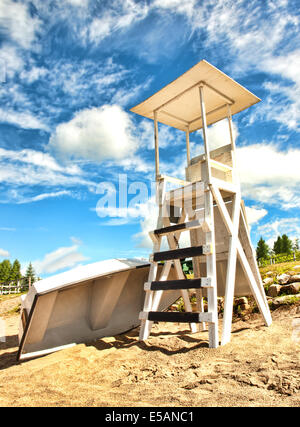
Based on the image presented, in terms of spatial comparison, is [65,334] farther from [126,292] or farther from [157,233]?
[157,233]

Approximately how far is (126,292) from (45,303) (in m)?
2.07

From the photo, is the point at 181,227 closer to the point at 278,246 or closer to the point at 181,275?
the point at 181,275

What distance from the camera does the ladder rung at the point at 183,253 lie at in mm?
5332

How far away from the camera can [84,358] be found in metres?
4.92

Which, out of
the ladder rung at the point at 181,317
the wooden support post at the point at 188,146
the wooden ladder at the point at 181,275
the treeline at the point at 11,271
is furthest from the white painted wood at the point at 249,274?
the treeline at the point at 11,271

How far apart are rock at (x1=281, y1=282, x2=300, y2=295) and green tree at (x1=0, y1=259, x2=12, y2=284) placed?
64701mm

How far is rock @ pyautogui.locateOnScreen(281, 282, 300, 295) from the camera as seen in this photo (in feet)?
24.8

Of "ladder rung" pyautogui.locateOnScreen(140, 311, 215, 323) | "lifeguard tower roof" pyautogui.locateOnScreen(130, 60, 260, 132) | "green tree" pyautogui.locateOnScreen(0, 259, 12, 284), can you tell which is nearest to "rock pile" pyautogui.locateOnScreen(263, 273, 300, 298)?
"ladder rung" pyautogui.locateOnScreen(140, 311, 215, 323)

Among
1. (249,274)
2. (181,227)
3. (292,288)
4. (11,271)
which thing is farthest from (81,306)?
(11,271)

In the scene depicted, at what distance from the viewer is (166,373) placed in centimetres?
401

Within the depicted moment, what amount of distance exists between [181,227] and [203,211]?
57 centimetres

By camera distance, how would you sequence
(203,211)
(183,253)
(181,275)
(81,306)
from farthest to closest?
(181,275) < (81,306) < (203,211) < (183,253)

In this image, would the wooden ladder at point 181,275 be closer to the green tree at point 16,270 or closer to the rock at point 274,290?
the rock at point 274,290
